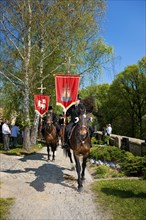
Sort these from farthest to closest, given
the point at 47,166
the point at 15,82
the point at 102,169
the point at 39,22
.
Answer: the point at 15,82
the point at 39,22
the point at 47,166
the point at 102,169

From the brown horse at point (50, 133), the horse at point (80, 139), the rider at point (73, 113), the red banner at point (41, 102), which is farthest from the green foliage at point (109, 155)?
the red banner at point (41, 102)

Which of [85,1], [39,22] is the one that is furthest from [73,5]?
[39,22]

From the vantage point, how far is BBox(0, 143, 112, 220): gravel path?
7629 mm

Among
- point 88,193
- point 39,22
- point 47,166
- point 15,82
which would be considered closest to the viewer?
point 88,193

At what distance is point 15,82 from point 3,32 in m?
3.70

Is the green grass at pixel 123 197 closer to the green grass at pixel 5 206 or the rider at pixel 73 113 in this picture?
the rider at pixel 73 113

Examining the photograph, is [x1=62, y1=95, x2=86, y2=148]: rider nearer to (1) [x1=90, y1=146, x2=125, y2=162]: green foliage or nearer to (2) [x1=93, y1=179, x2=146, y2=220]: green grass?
(2) [x1=93, y1=179, x2=146, y2=220]: green grass

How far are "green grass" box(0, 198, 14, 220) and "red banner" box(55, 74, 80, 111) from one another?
14.4ft

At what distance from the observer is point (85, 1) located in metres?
20.3

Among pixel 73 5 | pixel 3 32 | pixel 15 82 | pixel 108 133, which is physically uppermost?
pixel 73 5

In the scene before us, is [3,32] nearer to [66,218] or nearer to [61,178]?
[61,178]

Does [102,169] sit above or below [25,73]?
below

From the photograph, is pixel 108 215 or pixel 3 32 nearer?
pixel 108 215

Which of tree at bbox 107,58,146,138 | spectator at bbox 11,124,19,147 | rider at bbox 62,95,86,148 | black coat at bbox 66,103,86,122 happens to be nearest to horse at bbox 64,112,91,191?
black coat at bbox 66,103,86,122
